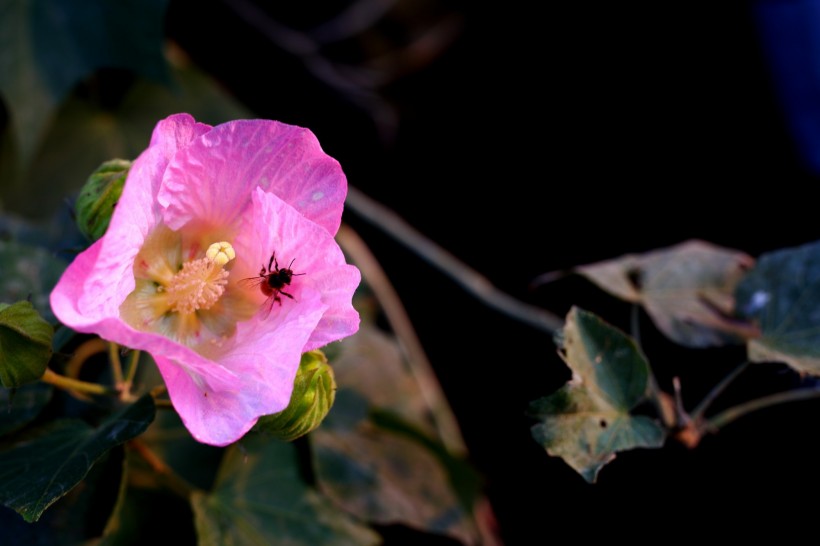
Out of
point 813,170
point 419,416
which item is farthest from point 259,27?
point 813,170

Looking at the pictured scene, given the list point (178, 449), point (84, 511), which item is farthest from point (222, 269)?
point (178, 449)

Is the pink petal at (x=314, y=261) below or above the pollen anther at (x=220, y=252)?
above

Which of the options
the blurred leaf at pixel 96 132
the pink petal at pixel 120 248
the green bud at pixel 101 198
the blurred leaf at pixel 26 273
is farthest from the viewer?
→ the blurred leaf at pixel 96 132

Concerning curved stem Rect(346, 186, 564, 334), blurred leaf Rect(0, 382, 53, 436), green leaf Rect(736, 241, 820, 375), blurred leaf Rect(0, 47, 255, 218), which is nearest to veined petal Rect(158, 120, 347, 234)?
blurred leaf Rect(0, 382, 53, 436)

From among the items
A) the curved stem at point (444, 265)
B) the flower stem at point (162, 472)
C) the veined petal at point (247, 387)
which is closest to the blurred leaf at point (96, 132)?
A: the curved stem at point (444, 265)

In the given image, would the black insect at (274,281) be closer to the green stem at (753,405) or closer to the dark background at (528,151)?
the green stem at (753,405)

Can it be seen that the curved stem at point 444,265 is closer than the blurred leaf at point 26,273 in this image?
No
